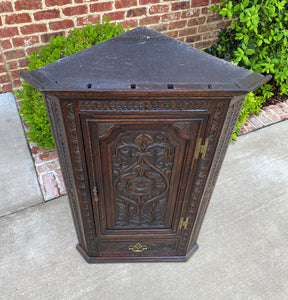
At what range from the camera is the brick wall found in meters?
2.49

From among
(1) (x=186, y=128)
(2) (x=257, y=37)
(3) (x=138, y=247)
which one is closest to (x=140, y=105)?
(1) (x=186, y=128)

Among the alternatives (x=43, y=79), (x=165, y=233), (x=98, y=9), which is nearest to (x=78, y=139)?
(x=43, y=79)

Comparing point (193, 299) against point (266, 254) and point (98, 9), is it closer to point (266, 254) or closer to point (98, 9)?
point (266, 254)

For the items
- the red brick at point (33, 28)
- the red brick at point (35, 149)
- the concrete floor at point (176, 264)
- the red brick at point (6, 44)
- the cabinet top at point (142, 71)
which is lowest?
the concrete floor at point (176, 264)

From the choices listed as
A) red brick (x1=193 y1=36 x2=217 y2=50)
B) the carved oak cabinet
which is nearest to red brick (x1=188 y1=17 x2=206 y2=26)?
red brick (x1=193 y1=36 x2=217 y2=50)

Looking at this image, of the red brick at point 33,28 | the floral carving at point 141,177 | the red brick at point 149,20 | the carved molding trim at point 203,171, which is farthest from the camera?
the red brick at point 149,20

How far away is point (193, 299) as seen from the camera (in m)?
1.77

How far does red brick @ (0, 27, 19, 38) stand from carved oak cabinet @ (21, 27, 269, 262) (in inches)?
68.6

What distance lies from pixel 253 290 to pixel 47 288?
1383 millimetres

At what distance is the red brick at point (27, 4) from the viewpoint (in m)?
2.40

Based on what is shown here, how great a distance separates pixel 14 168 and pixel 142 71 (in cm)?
194

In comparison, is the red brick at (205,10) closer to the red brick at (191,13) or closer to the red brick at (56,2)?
the red brick at (191,13)

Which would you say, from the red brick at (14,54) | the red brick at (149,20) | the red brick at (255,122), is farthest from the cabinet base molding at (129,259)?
the red brick at (149,20)

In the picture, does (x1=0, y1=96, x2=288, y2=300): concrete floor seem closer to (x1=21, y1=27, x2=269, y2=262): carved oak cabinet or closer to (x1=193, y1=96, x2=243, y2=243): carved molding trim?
(x1=21, y1=27, x2=269, y2=262): carved oak cabinet
